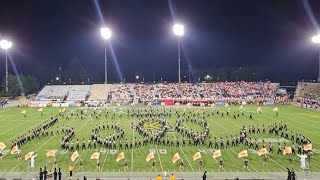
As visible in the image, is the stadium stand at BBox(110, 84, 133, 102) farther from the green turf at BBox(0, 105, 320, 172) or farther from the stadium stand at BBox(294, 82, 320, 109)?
the stadium stand at BBox(294, 82, 320, 109)

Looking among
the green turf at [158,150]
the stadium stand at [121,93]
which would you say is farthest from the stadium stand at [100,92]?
the green turf at [158,150]

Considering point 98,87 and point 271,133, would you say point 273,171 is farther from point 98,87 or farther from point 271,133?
point 98,87

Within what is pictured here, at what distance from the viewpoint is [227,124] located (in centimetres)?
3678

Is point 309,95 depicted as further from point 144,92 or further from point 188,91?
point 144,92

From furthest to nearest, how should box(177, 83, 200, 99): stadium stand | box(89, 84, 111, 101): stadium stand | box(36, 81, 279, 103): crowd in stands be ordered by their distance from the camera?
box(89, 84, 111, 101): stadium stand, box(177, 83, 200, 99): stadium stand, box(36, 81, 279, 103): crowd in stands

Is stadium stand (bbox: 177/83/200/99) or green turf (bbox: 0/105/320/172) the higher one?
stadium stand (bbox: 177/83/200/99)

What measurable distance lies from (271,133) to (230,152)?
355 inches

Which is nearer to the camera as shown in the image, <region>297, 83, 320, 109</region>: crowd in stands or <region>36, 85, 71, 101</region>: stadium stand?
<region>297, 83, 320, 109</region>: crowd in stands

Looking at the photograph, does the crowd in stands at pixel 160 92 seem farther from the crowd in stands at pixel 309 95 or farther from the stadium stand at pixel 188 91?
the crowd in stands at pixel 309 95

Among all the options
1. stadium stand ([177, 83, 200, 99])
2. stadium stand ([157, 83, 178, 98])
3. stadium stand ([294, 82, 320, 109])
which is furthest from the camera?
stadium stand ([157, 83, 178, 98])

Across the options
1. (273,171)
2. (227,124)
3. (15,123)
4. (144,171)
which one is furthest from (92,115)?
(273,171)

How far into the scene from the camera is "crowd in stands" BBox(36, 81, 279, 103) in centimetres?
6504

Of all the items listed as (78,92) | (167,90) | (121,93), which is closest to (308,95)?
(167,90)

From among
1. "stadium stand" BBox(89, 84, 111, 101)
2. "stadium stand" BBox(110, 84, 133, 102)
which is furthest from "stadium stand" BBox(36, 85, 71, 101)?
"stadium stand" BBox(110, 84, 133, 102)
